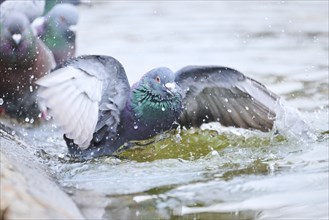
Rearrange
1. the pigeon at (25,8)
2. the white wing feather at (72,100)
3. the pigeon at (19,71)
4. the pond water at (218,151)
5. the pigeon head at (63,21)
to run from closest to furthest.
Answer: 1. the pond water at (218,151)
2. the white wing feather at (72,100)
3. the pigeon at (19,71)
4. the pigeon at (25,8)
5. the pigeon head at (63,21)

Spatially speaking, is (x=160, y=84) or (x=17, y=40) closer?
(x=160, y=84)

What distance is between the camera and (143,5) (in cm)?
1327

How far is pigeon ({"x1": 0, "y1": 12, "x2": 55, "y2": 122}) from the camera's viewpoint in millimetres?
7812

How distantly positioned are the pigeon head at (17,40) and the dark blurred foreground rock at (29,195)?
3.03 meters

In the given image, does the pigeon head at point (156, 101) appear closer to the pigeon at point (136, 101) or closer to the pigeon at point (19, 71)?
the pigeon at point (136, 101)

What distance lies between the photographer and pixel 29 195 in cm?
399

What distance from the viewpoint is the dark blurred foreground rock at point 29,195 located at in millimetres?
3846

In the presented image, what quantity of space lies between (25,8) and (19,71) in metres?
1.49

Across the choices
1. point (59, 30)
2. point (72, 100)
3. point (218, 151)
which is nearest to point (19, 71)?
point (59, 30)

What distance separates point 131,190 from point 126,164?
85 centimetres

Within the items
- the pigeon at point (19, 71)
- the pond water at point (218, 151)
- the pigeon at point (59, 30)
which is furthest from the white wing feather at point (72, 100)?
the pigeon at point (59, 30)

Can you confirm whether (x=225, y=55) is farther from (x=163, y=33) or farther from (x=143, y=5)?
(x=143, y=5)

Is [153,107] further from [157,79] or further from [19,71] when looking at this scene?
[19,71]

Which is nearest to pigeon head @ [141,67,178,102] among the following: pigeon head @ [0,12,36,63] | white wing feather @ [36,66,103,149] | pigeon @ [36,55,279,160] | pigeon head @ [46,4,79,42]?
pigeon @ [36,55,279,160]
